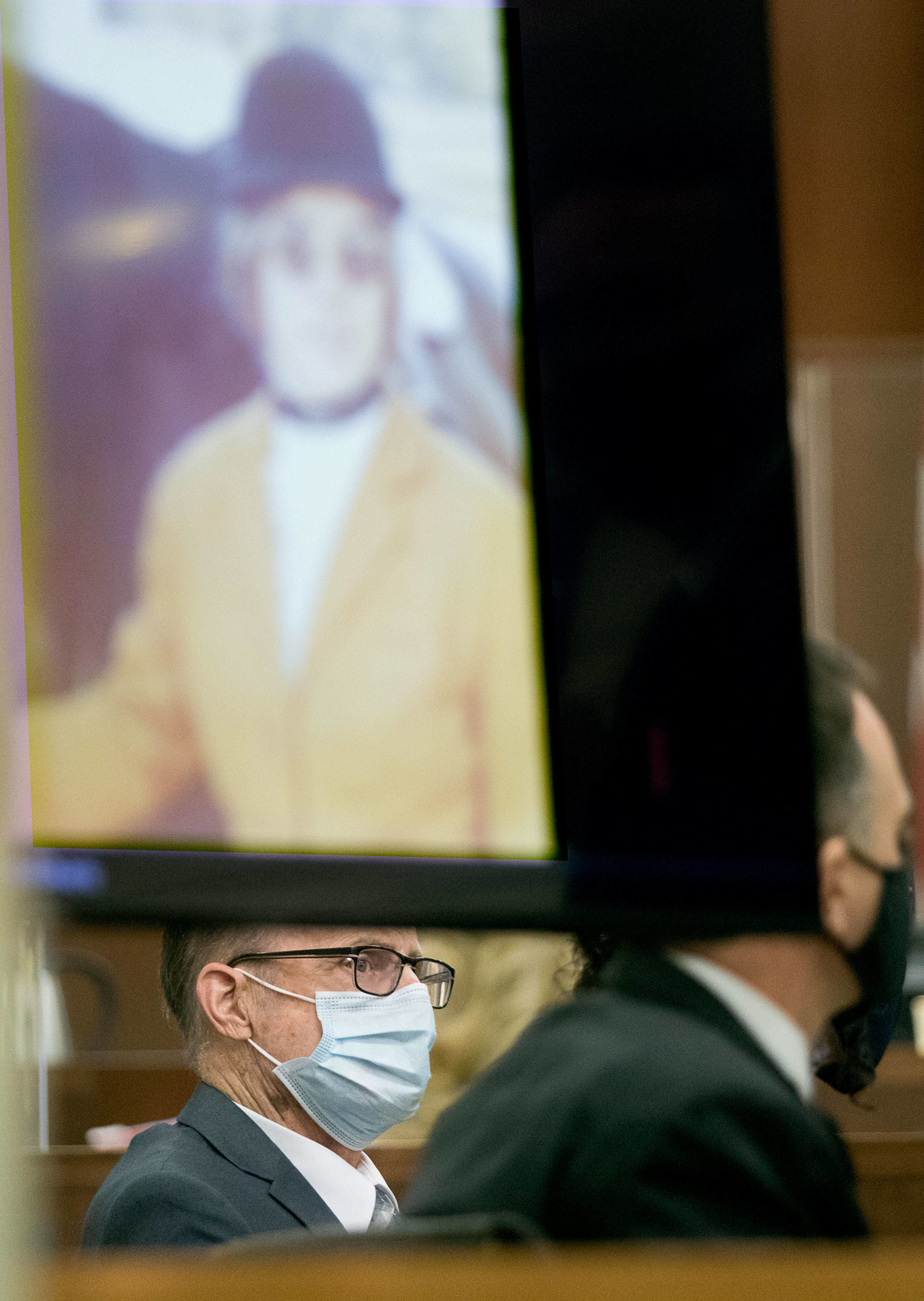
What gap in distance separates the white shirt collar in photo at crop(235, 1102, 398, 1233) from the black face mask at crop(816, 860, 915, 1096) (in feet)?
1.81

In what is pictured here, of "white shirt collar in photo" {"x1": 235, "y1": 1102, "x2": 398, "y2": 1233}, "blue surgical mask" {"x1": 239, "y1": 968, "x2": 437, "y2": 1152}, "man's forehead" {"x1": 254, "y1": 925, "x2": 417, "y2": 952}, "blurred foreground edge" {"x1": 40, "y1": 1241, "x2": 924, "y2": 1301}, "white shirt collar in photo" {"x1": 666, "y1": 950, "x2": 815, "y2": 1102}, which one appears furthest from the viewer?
"blue surgical mask" {"x1": 239, "y1": 968, "x2": 437, "y2": 1152}

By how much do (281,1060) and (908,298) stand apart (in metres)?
1.15

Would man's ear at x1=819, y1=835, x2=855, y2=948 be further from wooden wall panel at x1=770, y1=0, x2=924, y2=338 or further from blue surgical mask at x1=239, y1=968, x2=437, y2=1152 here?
blue surgical mask at x1=239, y1=968, x2=437, y2=1152

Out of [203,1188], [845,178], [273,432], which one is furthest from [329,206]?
[203,1188]

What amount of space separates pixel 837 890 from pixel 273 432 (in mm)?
A: 595

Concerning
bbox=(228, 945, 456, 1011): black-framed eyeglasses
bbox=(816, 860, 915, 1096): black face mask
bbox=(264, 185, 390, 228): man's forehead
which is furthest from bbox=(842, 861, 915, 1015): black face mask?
bbox=(264, 185, 390, 228): man's forehead

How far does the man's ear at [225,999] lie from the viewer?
4.87ft

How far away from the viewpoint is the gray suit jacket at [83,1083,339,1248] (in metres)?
1.27

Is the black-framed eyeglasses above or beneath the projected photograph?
beneath

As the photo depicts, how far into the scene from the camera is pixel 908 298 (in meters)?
1.05

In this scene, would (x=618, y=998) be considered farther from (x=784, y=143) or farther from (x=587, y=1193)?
(x=784, y=143)

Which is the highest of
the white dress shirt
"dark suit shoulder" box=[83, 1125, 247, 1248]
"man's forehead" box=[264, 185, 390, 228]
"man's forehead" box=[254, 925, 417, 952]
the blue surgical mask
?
"man's forehead" box=[264, 185, 390, 228]

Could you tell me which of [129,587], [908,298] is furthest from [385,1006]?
[908,298]

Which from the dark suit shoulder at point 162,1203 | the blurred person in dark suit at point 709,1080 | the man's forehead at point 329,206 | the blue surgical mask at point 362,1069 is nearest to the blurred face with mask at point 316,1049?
the blue surgical mask at point 362,1069
